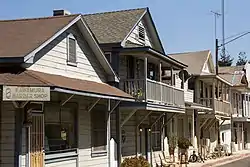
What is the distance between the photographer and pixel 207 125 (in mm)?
41438

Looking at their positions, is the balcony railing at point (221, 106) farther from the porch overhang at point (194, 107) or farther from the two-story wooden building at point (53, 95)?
the two-story wooden building at point (53, 95)

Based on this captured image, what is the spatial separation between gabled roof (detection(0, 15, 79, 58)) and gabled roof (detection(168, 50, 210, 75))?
70.5 feet

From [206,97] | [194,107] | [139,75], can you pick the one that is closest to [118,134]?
[139,75]

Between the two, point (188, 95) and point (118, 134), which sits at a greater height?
point (188, 95)

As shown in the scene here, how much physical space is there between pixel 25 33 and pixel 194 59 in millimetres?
25563

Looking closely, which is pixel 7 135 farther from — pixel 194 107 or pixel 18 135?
pixel 194 107

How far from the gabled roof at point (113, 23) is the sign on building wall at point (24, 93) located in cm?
1073

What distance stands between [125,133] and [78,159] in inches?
246

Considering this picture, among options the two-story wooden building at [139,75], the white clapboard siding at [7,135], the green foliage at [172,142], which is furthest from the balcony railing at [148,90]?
the white clapboard siding at [7,135]

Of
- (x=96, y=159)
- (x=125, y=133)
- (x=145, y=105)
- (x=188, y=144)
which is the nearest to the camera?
(x=96, y=159)

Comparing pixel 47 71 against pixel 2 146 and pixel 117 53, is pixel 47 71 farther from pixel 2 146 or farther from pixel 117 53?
pixel 117 53

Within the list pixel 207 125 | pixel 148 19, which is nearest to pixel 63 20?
pixel 148 19

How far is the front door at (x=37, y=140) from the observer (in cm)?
1616

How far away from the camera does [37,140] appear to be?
1656cm
